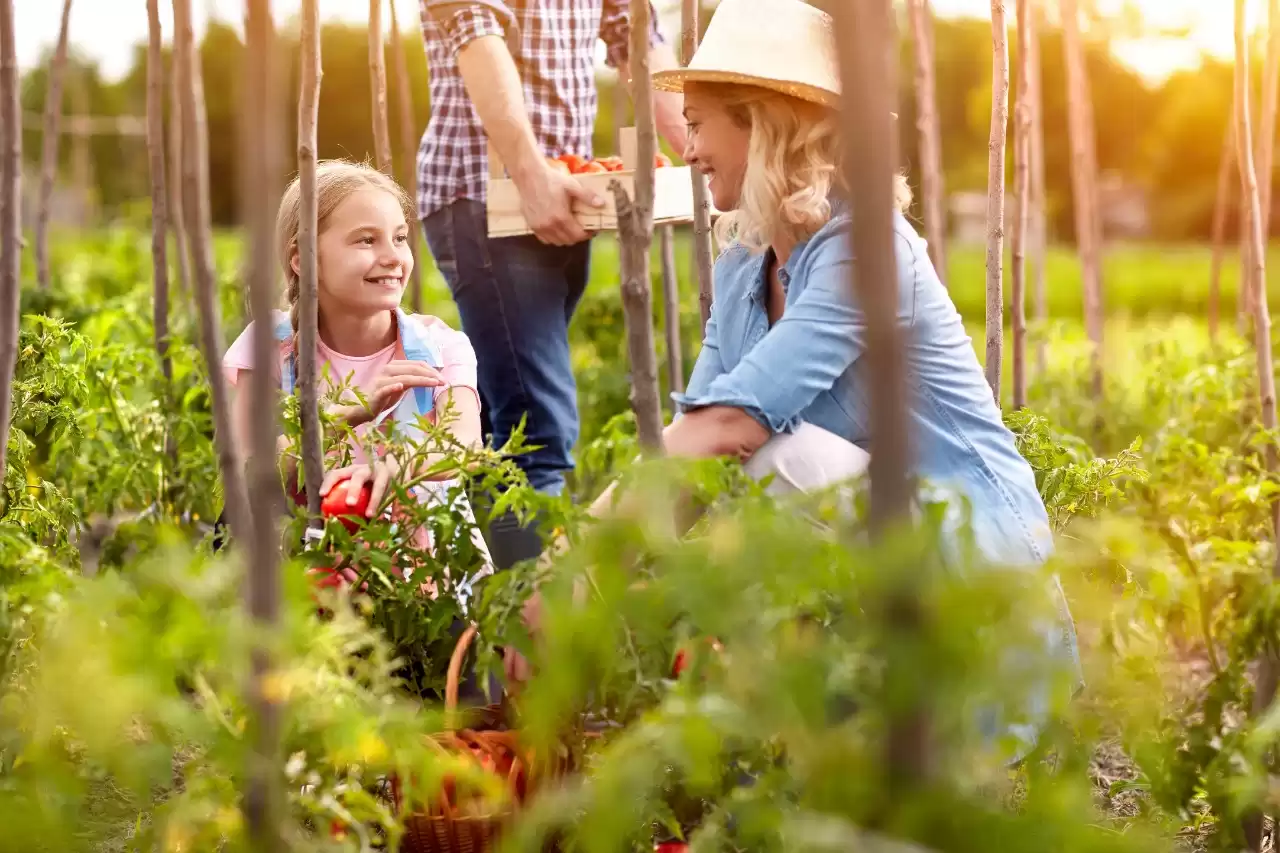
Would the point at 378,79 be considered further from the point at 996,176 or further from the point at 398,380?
the point at 996,176

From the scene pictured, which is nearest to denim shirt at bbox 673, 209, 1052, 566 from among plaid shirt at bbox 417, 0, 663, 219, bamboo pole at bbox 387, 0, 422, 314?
plaid shirt at bbox 417, 0, 663, 219

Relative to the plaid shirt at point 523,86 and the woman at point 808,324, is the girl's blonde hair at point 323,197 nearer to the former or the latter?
the plaid shirt at point 523,86

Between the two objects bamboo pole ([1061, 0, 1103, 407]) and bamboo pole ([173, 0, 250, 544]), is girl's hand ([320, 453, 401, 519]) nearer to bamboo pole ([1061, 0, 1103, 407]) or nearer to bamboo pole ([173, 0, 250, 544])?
bamboo pole ([173, 0, 250, 544])

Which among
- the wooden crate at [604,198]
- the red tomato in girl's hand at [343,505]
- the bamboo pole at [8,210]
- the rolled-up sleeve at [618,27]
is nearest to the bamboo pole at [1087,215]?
the rolled-up sleeve at [618,27]

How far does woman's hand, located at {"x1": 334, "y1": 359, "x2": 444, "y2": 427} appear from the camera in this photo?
2191 millimetres

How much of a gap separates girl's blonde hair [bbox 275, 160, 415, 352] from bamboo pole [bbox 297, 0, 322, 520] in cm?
43

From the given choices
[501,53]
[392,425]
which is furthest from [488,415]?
[392,425]

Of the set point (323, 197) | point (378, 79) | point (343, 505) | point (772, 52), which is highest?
point (378, 79)

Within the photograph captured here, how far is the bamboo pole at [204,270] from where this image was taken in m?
1.18

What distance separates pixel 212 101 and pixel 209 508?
3934 centimetres

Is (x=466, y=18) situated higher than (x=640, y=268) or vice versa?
(x=466, y=18)

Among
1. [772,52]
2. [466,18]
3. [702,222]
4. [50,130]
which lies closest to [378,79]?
[466,18]

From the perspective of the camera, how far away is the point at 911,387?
1.94 metres

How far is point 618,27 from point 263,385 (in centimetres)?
207
